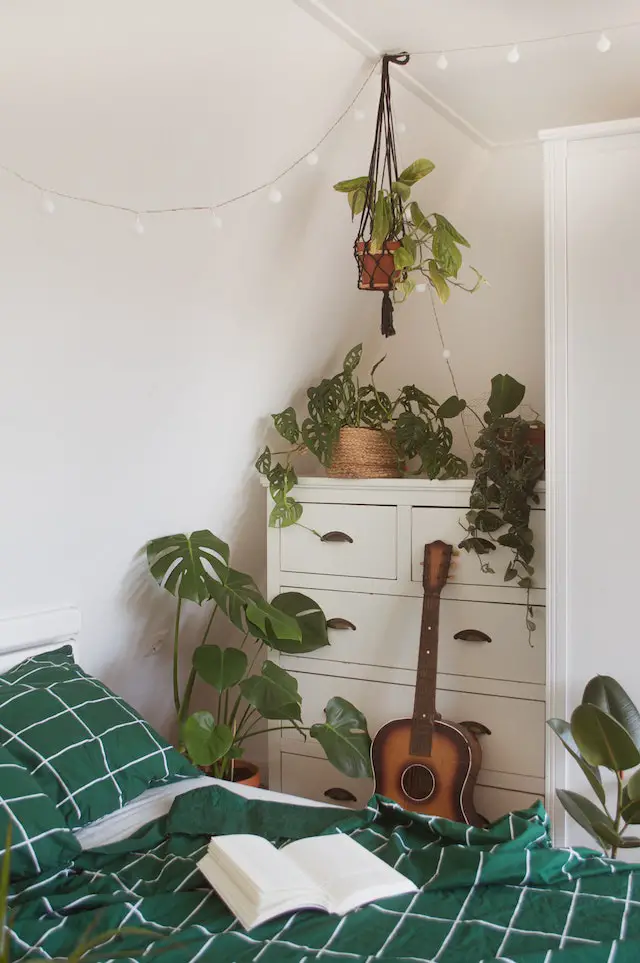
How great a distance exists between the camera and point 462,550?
2.79 m

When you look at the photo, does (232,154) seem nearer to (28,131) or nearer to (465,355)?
(28,131)

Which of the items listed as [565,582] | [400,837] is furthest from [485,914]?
[565,582]

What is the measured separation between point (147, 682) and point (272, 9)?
195 centimetres

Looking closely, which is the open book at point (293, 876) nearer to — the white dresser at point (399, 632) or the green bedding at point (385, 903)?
the green bedding at point (385, 903)

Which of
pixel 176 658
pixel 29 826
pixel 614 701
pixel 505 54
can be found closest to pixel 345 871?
pixel 29 826

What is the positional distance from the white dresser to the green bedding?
82 centimetres

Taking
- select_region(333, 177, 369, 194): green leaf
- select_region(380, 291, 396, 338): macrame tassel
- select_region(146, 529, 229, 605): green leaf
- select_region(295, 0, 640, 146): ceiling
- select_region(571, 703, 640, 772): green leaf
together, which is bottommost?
select_region(571, 703, 640, 772): green leaf

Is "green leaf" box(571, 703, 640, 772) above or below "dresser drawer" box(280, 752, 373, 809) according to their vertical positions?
above

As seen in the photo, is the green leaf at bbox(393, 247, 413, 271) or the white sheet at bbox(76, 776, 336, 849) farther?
the green leaf at bbox(393, 247, 413, 271)

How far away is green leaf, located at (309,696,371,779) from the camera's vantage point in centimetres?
263

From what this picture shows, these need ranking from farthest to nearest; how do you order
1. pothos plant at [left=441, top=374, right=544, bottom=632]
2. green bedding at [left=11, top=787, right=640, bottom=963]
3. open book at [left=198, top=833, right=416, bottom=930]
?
pothos plant at [left=441, top=374, right=544, bottom=632]
open book at [left=198, top=833, right=416, bottom=930]
green bedding at [left=11, top=787, right=640, bottom=963]

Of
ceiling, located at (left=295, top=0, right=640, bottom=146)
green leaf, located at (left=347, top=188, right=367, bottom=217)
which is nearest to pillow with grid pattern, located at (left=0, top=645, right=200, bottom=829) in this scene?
green leaf, located at (left=347, top=188, right=367, bottom=217)

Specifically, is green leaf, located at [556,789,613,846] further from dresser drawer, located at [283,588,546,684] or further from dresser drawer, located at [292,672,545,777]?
dresser drawer, located at [283,588,546,684]

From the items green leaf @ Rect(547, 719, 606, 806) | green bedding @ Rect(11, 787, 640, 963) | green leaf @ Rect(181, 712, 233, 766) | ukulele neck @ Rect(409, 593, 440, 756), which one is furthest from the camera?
ukulele neck @ Rect(409, 593, 440, 756)
